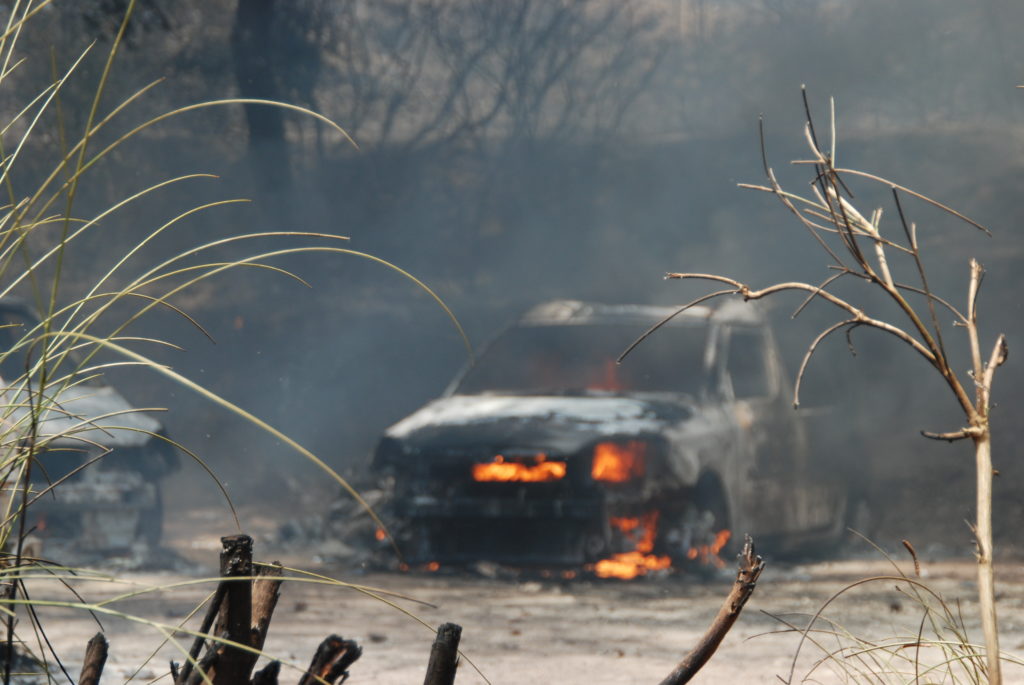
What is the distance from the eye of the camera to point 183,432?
14.5m

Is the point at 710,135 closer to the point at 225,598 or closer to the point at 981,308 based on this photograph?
the point at 981,308

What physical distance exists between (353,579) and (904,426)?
835 cm

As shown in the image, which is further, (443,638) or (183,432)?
(183,432)

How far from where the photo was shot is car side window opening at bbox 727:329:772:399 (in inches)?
343

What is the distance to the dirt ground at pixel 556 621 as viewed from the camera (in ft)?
16.0

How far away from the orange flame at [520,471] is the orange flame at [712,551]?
40.6 inches

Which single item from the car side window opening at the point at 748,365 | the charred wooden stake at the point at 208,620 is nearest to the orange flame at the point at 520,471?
the car side window opening at the point at 748,365

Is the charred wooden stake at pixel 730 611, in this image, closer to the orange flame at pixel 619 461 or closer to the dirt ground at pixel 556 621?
the dirt ground at pixel 556 621

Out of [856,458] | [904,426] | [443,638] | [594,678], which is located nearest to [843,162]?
[904,426]

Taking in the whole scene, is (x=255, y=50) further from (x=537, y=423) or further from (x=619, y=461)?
(x=619, y=461)

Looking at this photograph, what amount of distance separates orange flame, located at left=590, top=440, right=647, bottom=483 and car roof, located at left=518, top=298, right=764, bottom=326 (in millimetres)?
1541

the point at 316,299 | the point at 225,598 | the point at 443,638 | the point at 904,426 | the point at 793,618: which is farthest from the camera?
the point at 316,299

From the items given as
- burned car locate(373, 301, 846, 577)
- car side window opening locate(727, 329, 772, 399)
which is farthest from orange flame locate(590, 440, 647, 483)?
car side window opening locate(727, 329, 772, 399)

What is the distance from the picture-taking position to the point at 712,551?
7875 millimetres
